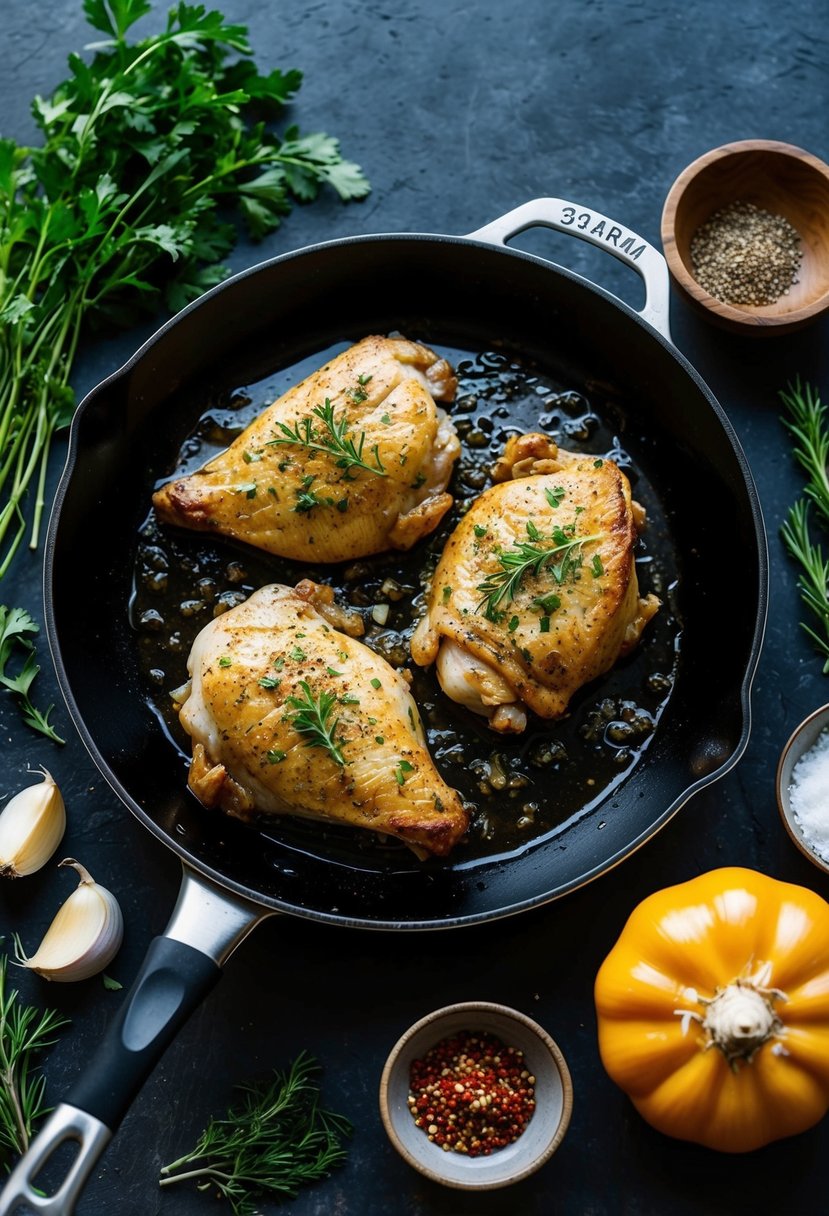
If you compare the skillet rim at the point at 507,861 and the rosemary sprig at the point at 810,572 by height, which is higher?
the skillet rim at the point at 507,861

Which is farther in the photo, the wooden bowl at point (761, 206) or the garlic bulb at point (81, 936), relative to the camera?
the wooden bowl at point (761, 206)

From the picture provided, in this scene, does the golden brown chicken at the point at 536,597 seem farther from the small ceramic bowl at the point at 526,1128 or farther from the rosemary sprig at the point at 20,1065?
the rosemary sprig at the point at 20,1065

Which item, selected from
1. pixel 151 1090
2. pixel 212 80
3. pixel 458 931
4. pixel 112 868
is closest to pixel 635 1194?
pixel 458 931

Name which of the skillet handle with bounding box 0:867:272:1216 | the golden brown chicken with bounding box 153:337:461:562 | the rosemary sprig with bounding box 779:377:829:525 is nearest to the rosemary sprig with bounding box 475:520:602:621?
the golden brown chicken with bounding box 153:337:461:562

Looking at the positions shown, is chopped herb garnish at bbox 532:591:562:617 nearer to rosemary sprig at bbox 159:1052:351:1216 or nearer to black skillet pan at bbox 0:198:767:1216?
black skillet pan at bbox 0:198:767:1216

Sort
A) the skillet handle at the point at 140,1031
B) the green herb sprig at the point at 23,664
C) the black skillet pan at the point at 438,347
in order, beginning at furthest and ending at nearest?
the green herb sprig at the point at 23,664
the black skillet pan at the point at 438,347
the skillet handle at the point at 140,1031

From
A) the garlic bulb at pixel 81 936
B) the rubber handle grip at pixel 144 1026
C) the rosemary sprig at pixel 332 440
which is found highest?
the rosemary sprig at pixel 332 440

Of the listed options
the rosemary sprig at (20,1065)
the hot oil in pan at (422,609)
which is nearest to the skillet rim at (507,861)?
the hot oil in pan at (422,609)
